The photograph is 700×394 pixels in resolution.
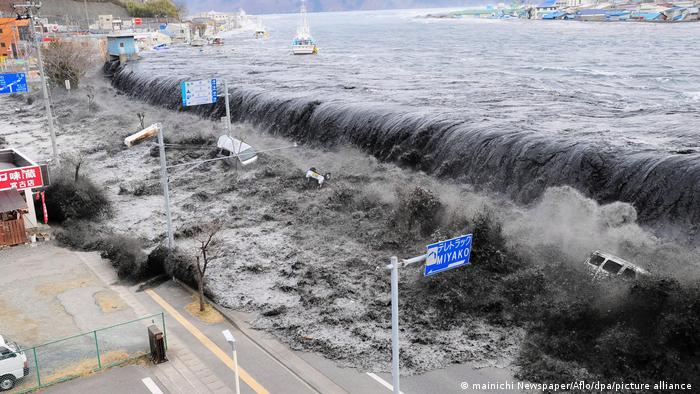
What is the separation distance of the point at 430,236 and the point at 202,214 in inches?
544

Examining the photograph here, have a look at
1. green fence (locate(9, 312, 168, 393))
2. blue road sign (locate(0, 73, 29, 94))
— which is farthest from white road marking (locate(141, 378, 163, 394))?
blue road sign (locate(0, 73, 29, 94))

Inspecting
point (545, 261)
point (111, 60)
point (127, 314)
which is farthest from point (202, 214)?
point (111, 60)

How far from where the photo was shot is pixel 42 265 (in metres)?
28.1

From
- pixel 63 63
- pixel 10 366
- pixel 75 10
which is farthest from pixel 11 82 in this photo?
pixel 75 10

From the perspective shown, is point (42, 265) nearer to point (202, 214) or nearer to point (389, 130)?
point (202, 214)

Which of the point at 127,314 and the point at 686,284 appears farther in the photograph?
the point at 127,314

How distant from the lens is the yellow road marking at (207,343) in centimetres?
1864

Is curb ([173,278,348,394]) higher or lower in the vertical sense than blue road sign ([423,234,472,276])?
lower

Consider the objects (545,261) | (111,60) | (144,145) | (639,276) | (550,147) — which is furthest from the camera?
(111,60)

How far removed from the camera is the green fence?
728 inches

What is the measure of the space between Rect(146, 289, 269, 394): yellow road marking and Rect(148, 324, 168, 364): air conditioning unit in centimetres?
164

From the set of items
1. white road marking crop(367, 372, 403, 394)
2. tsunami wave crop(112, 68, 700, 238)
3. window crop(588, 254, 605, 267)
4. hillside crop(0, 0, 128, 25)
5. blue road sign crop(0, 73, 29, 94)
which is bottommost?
white road marking crop(367, 372, 403, 394)

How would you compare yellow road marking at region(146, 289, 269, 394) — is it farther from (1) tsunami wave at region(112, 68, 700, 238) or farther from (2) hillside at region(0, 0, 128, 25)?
(2) hillside at region(0, 0, 128, 25)

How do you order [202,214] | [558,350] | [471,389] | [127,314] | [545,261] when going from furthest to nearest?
[202,214]
[545,261]
[127,314]
[558,350]
[471,389]
